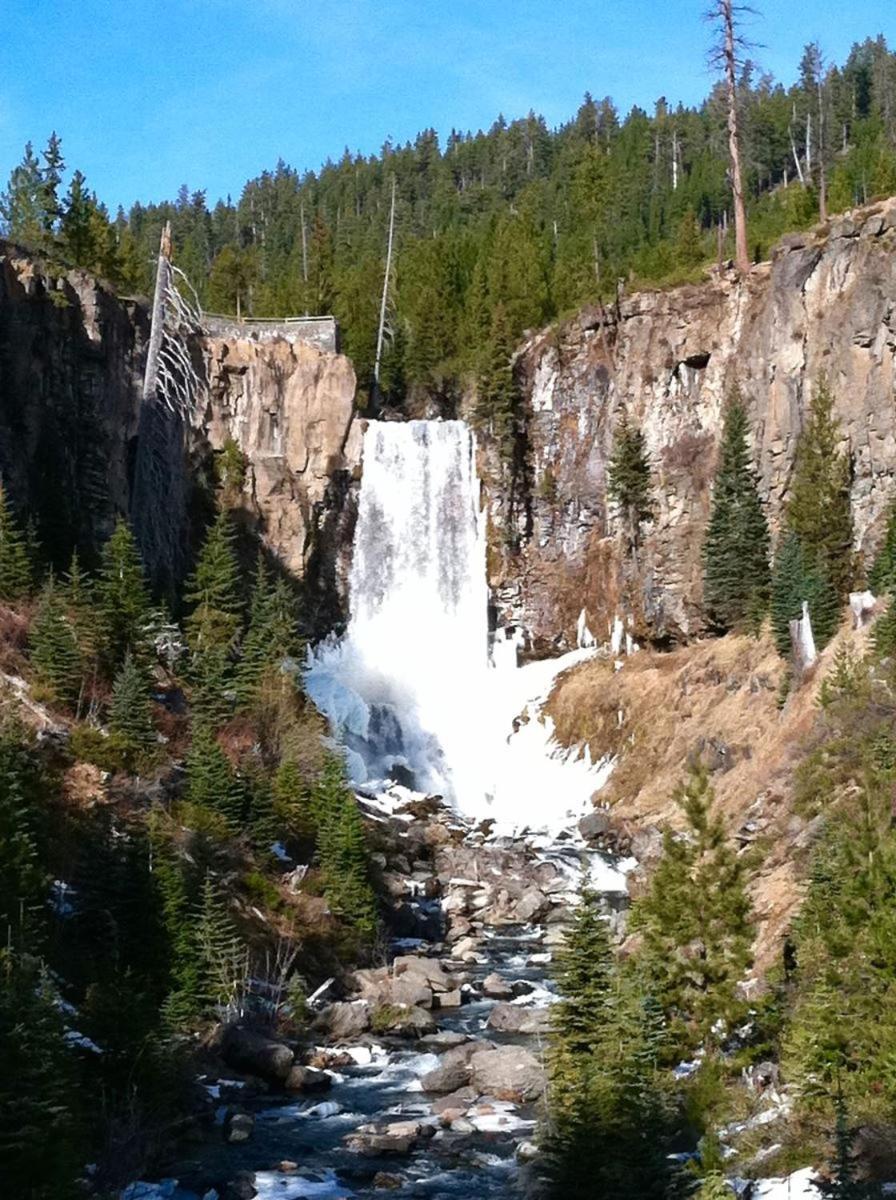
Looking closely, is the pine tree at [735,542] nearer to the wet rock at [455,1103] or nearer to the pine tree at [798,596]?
the pine tree at [798,596]

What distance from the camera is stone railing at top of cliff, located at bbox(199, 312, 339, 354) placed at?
6153cm

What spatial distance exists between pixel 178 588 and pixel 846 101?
95.1m

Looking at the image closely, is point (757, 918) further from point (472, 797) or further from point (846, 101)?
point (846, 101)

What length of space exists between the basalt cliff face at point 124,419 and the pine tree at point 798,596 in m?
23.6

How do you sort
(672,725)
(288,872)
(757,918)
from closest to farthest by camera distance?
(757,918) < (288,872) < (672,725)

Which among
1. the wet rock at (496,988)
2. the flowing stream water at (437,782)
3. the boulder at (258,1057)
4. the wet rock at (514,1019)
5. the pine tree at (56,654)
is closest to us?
the flowing stream water at (437,782)

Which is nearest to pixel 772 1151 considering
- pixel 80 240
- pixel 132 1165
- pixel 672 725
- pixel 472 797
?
pixel 132 1165

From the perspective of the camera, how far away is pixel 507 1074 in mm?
22750

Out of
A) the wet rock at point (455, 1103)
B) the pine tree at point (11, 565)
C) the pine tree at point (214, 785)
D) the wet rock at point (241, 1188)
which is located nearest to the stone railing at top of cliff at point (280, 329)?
the pine tree at point (11, 565)

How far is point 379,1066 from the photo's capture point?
2444cm

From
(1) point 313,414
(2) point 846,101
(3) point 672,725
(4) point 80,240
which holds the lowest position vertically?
(3) point 672,725

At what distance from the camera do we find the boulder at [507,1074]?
22019 mm

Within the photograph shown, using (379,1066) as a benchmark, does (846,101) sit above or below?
above

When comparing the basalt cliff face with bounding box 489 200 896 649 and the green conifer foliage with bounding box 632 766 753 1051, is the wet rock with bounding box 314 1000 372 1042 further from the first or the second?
the basalt cliff face with bounding box 489 200 896 649
